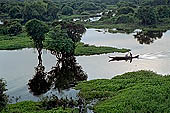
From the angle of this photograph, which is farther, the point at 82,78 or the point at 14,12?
the point at 14,12

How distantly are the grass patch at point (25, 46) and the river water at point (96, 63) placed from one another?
233 centimetres

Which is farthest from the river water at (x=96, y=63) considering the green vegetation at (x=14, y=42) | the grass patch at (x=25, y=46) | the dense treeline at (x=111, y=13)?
the dense treeline at (x=111, y=13)

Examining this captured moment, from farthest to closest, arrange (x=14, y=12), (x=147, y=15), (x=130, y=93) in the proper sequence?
(x=14, y=12) → (x=147, y=15) → (x=130, y=93)

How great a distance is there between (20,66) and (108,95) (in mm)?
24595

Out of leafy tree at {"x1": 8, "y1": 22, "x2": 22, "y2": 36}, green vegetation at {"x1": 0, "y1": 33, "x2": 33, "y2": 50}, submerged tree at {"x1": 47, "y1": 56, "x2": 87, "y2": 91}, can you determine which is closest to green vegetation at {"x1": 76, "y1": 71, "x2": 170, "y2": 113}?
submerged tree at {"x1": 47, "y1": 56, "x2": 87, "y2": 91}

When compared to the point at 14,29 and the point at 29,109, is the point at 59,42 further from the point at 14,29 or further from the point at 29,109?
the point at 14,29

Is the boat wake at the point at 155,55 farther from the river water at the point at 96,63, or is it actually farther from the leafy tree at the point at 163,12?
the leafy tree at the point at 163,12

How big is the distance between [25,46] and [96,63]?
2473 cm

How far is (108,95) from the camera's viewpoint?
1441 inches

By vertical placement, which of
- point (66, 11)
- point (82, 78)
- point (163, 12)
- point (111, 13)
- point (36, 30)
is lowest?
point (82, 78)

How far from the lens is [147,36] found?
3152 inches

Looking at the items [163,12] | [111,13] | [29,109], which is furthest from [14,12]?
[29,109]

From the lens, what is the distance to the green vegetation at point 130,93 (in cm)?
3083

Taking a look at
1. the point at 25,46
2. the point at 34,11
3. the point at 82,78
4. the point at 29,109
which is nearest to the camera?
the point at 29,109
